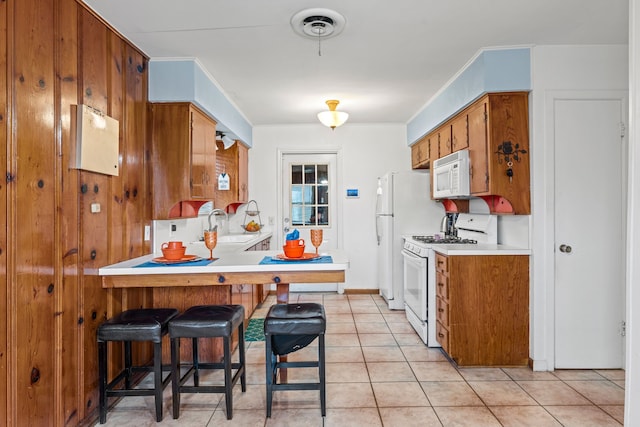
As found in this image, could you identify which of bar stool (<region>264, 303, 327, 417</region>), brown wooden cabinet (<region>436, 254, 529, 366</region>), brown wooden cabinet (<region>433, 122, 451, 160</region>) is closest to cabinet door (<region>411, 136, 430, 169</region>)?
brown wooden cabinet (<region>433, 122, 451, 160</region>)

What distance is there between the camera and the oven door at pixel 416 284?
135 inches

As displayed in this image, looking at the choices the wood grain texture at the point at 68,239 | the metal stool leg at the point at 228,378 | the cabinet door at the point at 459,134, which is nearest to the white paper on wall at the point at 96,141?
the wood grain texture at the point at 68,239

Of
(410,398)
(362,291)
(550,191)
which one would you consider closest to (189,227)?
(410,398)

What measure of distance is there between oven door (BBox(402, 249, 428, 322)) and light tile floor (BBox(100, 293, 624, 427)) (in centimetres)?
38

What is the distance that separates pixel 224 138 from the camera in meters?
4.47

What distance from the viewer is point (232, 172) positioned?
15.6 feet

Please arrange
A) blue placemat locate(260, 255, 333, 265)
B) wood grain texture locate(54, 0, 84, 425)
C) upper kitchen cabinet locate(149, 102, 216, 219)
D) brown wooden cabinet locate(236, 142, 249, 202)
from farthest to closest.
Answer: brown wooden cabinet locate(236, 142, 249, 202)
upper kitchen cabinet locate(149, 102, 216, 219)
blue placemat locate(260, 255, 333, 265)
wood grain texture locate(54, 0, 84, 425)

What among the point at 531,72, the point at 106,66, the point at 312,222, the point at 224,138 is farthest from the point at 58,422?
the point at 312,222

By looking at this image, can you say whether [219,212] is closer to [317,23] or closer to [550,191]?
[317,23]

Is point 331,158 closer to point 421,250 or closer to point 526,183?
point 421,250

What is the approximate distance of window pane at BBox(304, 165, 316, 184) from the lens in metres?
5.52

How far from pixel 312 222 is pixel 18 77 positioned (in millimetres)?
4076

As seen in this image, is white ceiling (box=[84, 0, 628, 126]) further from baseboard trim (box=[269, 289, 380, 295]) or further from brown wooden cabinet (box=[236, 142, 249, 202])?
baseboard trim (box=[269, 289, 380, 295])

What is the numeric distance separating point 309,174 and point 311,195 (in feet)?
0.95
